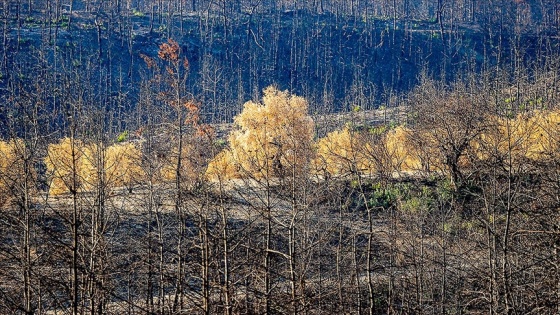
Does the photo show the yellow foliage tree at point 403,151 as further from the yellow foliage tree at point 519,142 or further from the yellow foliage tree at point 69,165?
the yellow foliage tree at point 69,165

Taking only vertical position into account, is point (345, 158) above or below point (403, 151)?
above

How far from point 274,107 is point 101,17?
197 feet

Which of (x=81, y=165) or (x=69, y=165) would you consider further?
(x=81, y=165)

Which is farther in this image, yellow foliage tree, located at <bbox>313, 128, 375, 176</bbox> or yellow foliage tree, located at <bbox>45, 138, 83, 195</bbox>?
yellow foliage tree, located at <bbox>313, 128, 375, 176</bbox>

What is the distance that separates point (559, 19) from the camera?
358 feet

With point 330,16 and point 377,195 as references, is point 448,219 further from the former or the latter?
point 330,16

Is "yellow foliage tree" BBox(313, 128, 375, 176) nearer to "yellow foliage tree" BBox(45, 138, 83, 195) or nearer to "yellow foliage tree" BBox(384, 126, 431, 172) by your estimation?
"yellow foliage tree" BBox(384, 126, 431, 172)

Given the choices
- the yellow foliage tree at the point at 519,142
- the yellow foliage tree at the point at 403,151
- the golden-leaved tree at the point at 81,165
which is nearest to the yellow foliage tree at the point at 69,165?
the golden-leaved tree at the point at 81,165

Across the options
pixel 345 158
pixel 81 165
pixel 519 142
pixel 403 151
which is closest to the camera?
pixel 345 158

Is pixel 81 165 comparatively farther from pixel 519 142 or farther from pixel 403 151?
pixel 403 151

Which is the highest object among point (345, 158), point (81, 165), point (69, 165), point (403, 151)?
point (69, 165)

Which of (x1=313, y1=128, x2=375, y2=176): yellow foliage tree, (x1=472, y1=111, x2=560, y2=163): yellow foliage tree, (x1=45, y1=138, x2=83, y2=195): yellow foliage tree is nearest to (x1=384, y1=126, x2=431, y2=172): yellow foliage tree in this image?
(x1=313, y1=128, x2=375, y2=176): yellow foliage tree

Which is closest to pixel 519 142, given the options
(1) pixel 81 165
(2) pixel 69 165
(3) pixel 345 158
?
(3) pixel 345 158

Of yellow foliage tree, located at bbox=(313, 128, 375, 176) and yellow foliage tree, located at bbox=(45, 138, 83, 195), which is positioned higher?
yellow foliage tree, located at bbox=(45, 138, 83, 195)
